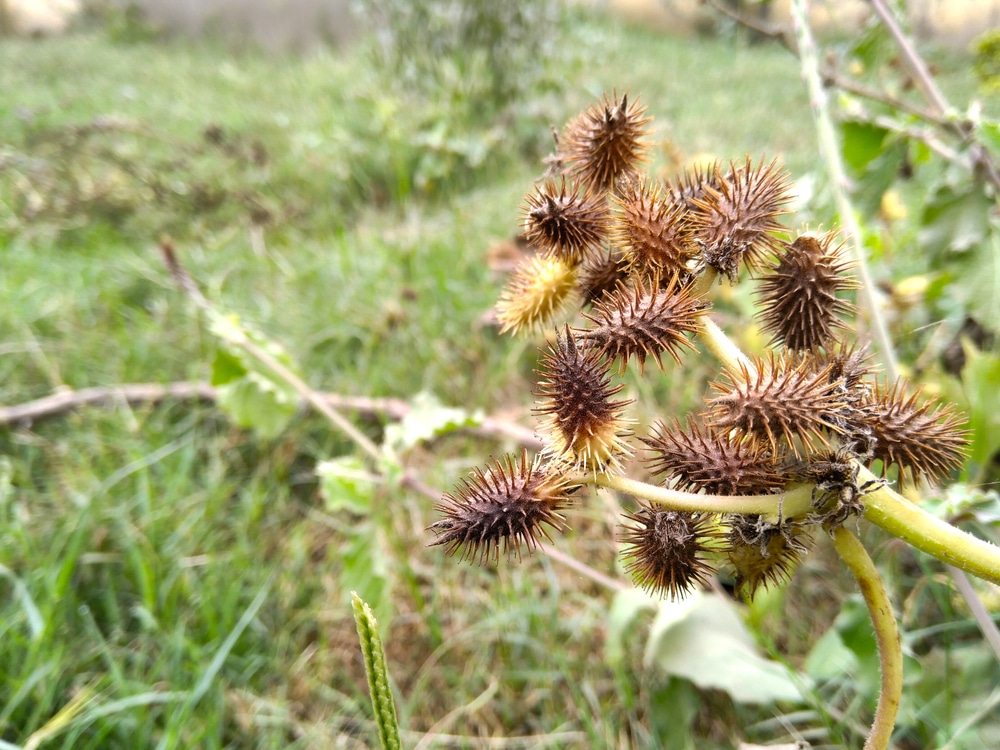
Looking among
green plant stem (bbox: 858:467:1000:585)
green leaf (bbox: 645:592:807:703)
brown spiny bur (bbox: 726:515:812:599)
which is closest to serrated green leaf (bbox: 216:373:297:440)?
green leaf (bbox: 645:592:807:703)

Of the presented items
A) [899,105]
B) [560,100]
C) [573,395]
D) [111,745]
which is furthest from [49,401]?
[560,100]

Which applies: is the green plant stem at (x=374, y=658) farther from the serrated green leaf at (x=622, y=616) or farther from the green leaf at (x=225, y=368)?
the green leaf at (x=225, y=368)

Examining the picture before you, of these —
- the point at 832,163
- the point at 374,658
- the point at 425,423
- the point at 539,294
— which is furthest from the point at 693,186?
the point at 425,423

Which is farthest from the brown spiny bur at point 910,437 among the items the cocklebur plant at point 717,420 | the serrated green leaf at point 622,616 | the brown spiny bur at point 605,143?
the serrated green leaf at point 622,616

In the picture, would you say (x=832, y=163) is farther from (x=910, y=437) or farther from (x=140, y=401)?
(x=140, y=401)

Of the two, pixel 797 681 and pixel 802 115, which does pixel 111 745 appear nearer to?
pixel 797 681

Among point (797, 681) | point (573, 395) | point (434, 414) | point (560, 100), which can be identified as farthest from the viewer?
point (560, 100)
